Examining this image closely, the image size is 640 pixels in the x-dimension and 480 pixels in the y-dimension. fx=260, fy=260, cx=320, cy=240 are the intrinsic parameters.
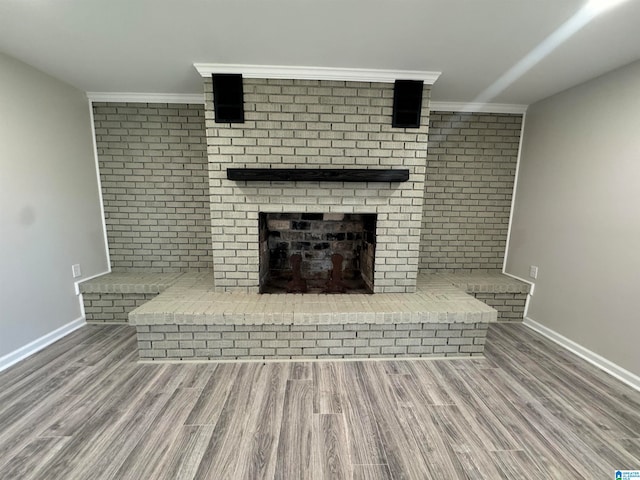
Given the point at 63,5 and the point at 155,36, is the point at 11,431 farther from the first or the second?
the point at 155,36

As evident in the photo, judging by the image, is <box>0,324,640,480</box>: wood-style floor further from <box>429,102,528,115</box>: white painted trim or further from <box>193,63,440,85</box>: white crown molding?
<box>429,102,528,115</box>: white painted trim

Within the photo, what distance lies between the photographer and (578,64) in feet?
6.95

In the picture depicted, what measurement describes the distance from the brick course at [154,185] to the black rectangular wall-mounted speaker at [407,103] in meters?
2.16

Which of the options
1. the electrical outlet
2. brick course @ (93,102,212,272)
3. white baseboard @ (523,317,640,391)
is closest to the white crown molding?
brick course @ (93,102,212,272)

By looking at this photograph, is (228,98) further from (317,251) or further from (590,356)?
(590,356)

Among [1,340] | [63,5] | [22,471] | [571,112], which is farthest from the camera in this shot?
[571,112]

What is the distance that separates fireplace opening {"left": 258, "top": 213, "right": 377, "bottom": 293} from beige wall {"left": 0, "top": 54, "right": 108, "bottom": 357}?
77.6 inches

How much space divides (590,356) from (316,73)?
350cm

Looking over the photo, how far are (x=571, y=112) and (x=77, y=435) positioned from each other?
15.4 ft

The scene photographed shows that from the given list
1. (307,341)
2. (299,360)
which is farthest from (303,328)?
(299,360)

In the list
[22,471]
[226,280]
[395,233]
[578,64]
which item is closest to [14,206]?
[226,280]

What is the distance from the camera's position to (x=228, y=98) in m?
2.33

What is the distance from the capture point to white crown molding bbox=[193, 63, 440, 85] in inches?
89.2

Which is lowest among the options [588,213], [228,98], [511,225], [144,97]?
[511,225]
